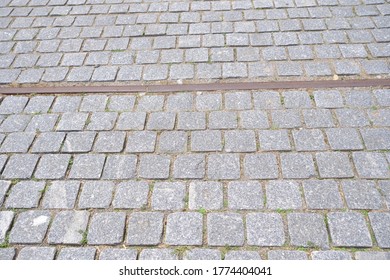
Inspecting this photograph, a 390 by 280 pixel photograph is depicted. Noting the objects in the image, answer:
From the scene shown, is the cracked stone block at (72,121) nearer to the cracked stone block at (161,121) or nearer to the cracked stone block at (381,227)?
the cracked stone block at (161,121)

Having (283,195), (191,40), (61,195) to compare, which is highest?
(191,40)

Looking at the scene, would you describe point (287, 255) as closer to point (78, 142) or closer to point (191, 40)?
point (78, 142)

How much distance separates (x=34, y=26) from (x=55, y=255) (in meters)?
3.08

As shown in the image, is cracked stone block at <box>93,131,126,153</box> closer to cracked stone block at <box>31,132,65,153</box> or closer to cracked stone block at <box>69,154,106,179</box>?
cracked stone block at <box>69,154,106,179</box>

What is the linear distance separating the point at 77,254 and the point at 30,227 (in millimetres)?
433

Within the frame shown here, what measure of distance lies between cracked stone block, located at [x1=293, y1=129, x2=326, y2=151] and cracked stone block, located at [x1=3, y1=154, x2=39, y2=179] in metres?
2.15

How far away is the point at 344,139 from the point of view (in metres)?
3.01

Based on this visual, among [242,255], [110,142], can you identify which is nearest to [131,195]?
[110,142]

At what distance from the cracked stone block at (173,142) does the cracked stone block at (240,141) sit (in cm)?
36

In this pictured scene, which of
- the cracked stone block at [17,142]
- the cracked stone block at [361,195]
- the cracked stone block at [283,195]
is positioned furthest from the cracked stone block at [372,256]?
the cracked stone block at [17,142]

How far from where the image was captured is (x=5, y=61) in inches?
158

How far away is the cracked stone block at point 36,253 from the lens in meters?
2.47

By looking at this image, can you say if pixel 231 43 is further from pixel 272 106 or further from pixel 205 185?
pixel 205 185
